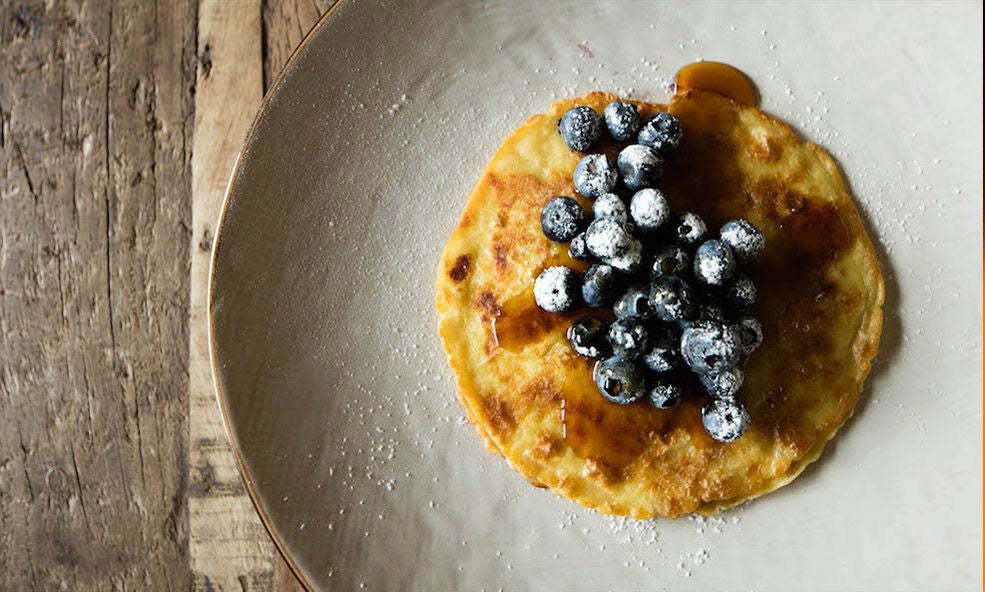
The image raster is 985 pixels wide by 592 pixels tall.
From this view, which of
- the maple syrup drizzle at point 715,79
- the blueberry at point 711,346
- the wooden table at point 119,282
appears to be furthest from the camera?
the wooden table at point 119,282

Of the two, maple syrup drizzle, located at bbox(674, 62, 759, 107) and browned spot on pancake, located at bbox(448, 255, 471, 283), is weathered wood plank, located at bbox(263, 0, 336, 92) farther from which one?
maple syrup drizzle, located at bbox(674, 62, 759, 107)

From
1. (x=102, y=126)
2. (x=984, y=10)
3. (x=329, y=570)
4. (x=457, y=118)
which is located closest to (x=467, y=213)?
(x=457, y=118)

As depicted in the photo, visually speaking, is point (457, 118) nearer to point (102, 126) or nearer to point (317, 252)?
point (317, 252)

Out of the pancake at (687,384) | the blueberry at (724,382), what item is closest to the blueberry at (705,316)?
the blueberry at (724,382)

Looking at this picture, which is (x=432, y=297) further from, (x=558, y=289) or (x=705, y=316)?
(x=705, y=316)

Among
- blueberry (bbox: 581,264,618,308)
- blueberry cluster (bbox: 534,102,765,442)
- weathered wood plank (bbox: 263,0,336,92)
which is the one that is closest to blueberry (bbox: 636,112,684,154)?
blueberry cluster (bbox: 534,102,765,442)

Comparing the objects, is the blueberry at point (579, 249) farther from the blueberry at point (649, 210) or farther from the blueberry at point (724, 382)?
the blueberry at point (724, 382)
